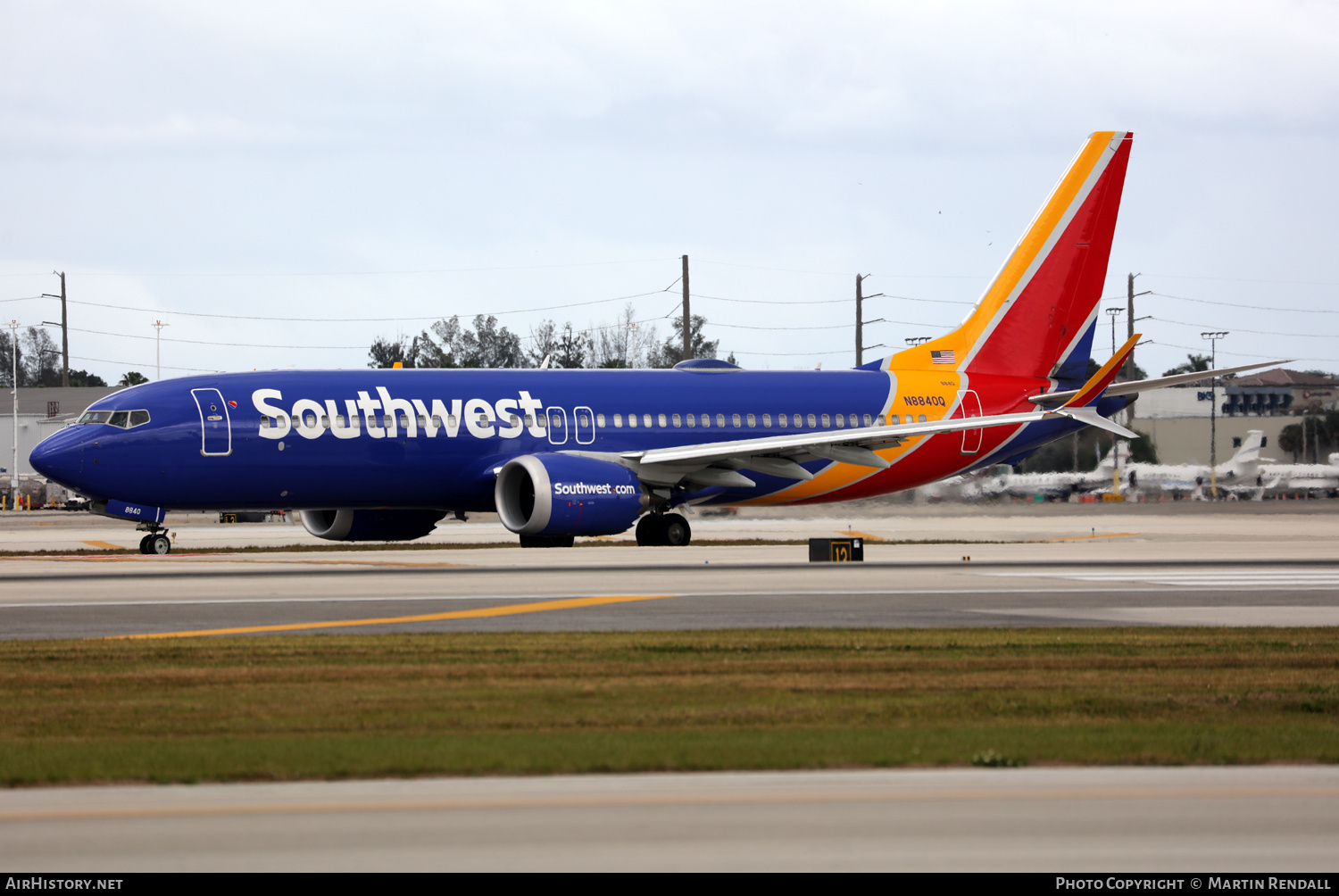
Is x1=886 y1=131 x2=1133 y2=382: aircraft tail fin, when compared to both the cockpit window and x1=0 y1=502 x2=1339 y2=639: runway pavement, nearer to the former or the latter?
x1=0 y1=502 x2=1339 y2=639: runway pavement

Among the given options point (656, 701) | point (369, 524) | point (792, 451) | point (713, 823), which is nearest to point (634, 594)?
point (656, 701)

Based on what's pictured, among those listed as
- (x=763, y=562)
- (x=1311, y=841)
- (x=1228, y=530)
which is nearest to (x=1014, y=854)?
(x=1311, y=841)

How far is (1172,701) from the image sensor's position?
34.7 feet

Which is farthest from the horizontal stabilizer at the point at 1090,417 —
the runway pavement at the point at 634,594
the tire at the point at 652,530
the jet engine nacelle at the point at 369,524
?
the jet engine nacelle at the point at 369,524

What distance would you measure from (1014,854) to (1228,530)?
37871 mm

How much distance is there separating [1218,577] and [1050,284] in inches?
639

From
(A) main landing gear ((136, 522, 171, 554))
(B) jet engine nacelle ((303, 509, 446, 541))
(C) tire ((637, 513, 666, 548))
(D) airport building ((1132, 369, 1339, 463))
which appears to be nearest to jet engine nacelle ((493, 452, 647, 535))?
(C) tire ((637, 513, 666, 548))

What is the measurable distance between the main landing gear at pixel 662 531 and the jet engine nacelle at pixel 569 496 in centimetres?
232

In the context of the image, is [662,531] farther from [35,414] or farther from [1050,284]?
[35,414]

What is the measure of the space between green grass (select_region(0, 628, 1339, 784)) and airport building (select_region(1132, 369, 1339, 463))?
86994 millimetres

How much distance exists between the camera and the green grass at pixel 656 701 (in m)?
8.38

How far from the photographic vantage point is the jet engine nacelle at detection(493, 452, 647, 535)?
2867 cm

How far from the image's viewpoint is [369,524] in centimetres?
3316
